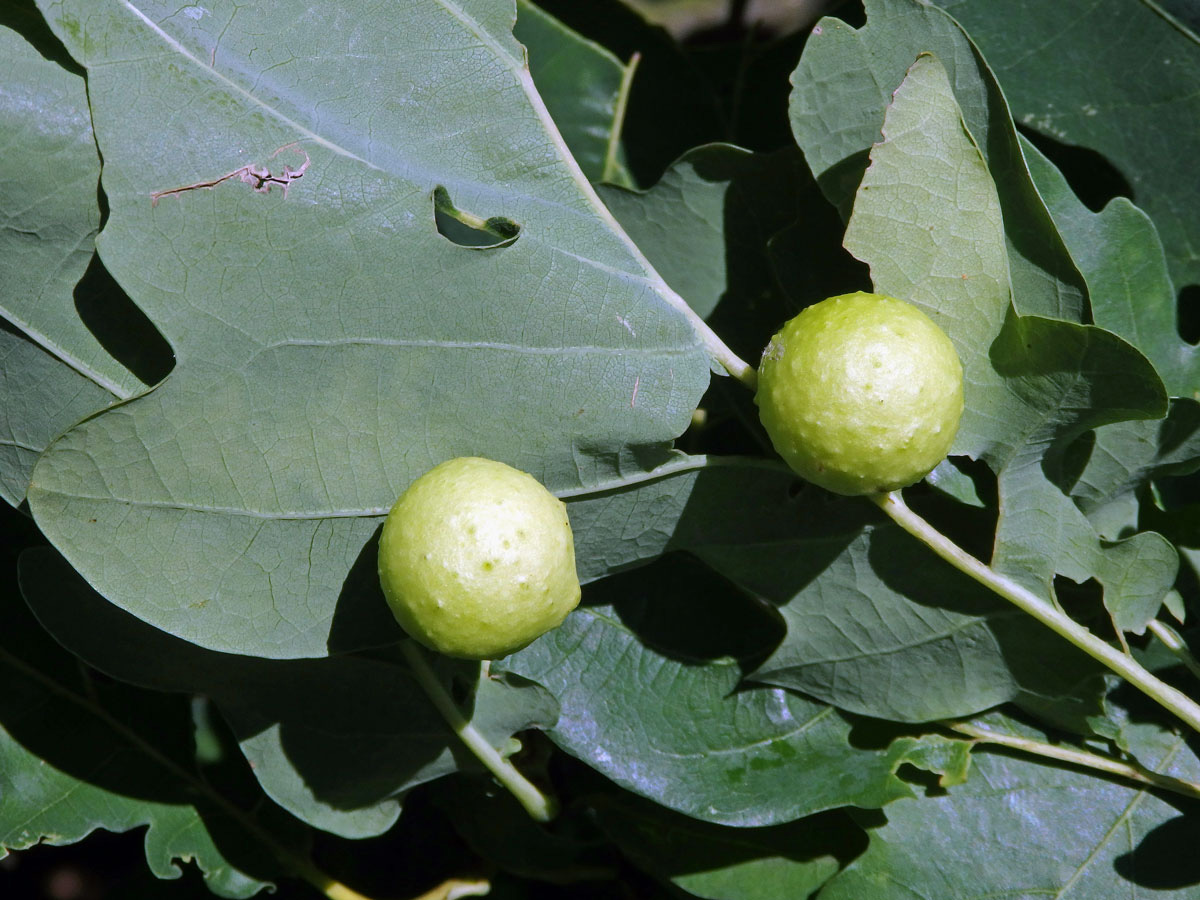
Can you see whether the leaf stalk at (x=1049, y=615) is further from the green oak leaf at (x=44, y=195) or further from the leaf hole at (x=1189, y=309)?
the green oak leaf at (x=44, y=195)

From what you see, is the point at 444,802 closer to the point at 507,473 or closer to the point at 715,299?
the point at 507,473

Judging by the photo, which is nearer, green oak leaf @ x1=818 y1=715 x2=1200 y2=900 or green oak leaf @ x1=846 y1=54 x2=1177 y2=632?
green oak leaf @ x1=846 y1=54 x2=1177 y2=632

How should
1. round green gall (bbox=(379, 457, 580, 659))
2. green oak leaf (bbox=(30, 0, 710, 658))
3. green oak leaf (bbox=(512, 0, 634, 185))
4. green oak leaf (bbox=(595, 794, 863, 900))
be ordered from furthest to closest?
green oak leaf (bbox=(512, 0, 634, 185)) < green oak leaf (bbox=(595, 794, 863, 900)) < green oak leaf (bbox=(30, 0, 710, 658)) < round green gall (bbox=(379, 457, 580, 659))

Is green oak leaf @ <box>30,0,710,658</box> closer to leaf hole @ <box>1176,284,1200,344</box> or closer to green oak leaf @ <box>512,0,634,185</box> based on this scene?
green oak leaf @ <box>512,0,634,185</box>

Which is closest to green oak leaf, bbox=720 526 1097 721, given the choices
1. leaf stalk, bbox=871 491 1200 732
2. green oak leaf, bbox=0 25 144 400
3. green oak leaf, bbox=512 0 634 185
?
leaf stalk, bbox=871 491 1200 732

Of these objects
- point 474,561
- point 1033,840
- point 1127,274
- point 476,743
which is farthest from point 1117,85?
point 476,743

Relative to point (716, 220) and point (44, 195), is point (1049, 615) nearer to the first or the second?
point (716, 220)

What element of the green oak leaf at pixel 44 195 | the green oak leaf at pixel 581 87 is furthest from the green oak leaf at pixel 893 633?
the green oak leaf at pixel 44 195
